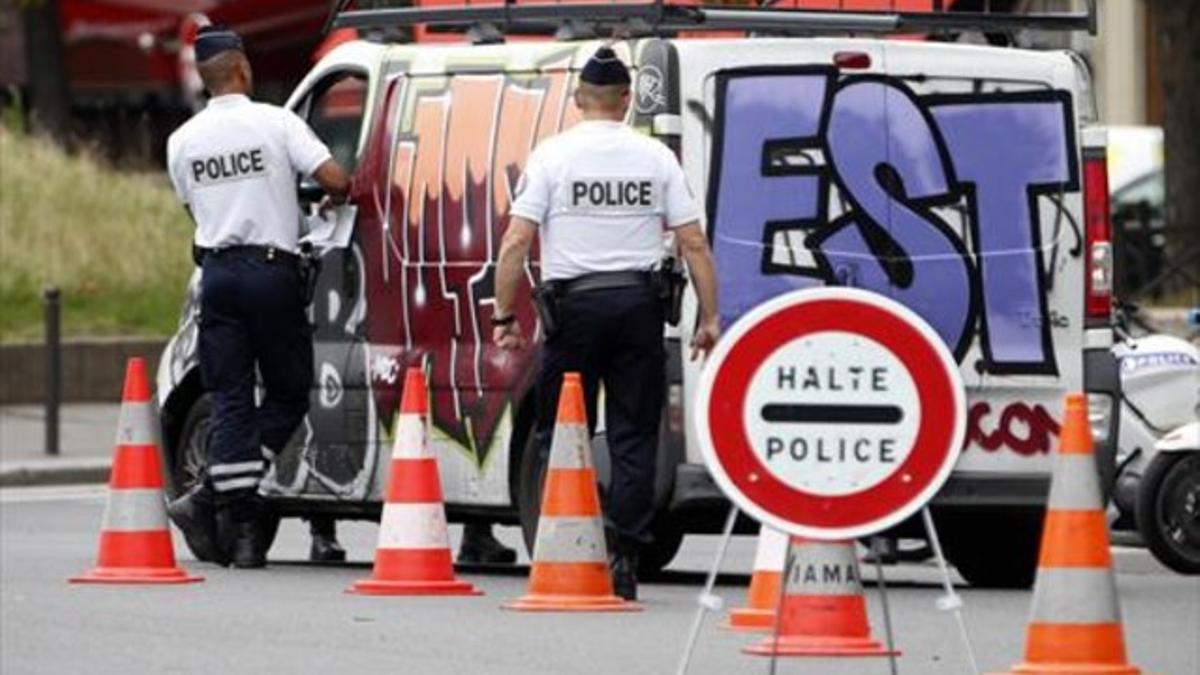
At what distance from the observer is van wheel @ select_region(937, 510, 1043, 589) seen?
1576cm

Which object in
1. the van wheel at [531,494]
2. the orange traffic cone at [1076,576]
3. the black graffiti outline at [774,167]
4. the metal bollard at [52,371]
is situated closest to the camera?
the orange traffic cone at [1076,576]

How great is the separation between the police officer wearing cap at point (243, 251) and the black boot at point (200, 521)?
0.28 ft

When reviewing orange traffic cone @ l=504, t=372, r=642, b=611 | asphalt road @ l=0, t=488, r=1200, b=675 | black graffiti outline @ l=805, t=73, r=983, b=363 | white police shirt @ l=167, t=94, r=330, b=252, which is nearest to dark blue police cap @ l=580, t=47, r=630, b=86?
orange traffic cone @ l=504, t=372, r=642, b=611

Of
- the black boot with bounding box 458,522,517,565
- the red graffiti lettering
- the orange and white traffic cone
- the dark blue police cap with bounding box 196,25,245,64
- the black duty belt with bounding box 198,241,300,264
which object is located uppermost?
the dark blue police cap with bounding box 196,25,245,64

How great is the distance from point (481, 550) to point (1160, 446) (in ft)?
8.72

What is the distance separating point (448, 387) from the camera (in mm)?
15656

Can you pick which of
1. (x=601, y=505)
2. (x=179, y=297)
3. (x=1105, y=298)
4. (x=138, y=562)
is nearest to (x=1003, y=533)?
(x=1105, y=298)

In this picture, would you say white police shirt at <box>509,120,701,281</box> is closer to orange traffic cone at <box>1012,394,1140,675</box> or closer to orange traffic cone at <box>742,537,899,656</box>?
orange traffic cone at <box>742,537,899,656</box>

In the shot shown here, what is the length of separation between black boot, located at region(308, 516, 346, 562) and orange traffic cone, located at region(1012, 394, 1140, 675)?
712cm

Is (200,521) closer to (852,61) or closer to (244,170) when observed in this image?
(244,170)

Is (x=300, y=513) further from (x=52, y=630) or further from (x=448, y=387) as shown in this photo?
(x=52, y=630)

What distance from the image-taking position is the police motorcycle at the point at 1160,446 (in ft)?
53.8

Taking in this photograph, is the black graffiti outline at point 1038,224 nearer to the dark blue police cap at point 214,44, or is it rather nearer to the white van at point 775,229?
the white van at point 775,229

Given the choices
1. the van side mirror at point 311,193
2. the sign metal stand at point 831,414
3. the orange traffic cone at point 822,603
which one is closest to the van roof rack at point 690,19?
the van side mirror at point 311,193
